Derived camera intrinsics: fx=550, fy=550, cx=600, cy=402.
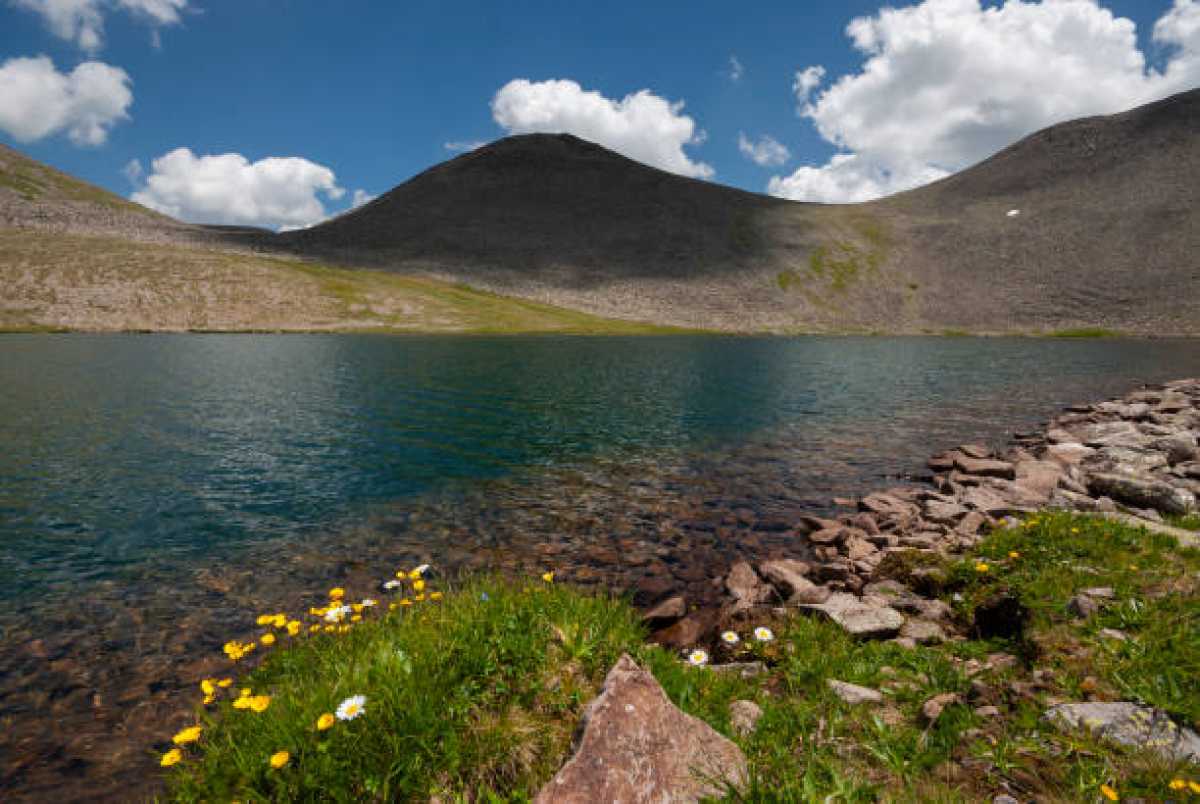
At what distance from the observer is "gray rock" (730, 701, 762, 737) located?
5.60 m

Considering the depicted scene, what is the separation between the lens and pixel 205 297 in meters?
112

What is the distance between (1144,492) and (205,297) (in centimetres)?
13768

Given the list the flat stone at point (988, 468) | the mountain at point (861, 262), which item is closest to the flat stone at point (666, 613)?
the flat stone at point (988, 468)

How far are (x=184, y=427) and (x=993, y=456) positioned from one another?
125 ft

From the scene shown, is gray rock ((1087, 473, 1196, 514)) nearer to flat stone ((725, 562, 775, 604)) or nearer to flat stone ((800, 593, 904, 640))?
flat stone ((800, 593, 904, 640))

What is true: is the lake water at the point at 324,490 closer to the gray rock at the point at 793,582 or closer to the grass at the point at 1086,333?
the gray rock at the point at 793,582

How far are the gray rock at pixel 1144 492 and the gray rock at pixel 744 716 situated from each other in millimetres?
13759

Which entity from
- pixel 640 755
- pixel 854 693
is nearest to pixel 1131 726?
pixel 854 693

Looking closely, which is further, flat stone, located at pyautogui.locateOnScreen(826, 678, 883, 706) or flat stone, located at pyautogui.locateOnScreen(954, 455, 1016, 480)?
Result: flat stone, located at pyautogui.locateOnScreen(954, 455, 1016, 480)

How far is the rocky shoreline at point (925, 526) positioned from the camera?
9789 millimetres

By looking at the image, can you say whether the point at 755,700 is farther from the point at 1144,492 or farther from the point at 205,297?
the point at 205,297

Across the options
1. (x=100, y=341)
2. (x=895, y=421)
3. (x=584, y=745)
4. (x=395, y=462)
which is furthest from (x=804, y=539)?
(x=100, y=341)

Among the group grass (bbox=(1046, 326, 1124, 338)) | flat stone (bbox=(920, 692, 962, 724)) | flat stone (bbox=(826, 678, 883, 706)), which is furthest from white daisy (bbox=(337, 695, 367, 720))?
grass (bbox=(1046, 326, 1124, 338))

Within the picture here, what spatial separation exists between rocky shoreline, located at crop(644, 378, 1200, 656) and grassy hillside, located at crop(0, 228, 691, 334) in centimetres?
10971
